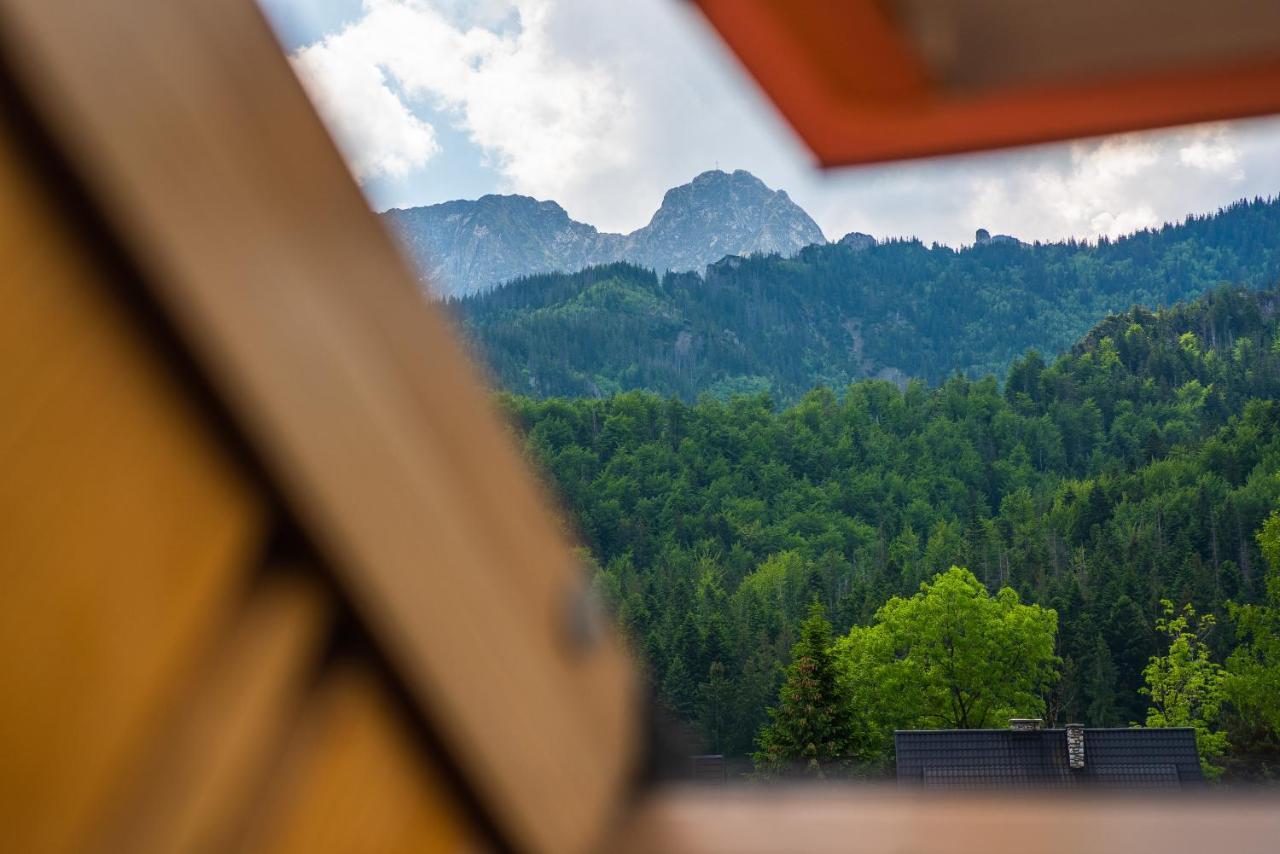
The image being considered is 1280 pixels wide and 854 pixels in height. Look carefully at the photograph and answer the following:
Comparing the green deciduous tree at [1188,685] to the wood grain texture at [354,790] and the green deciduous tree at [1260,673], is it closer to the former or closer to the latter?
the green deciduous tree at [1260,673]

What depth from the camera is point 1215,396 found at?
17.9 meters

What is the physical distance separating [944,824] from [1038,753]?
10.7 m

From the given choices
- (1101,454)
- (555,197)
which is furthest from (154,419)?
(555,197)

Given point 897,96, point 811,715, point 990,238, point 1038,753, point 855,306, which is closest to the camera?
point 897,96

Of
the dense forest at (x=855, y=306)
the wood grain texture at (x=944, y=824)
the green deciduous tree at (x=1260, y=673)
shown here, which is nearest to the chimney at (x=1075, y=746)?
the green deciduous tree at (x=1260, y=673)

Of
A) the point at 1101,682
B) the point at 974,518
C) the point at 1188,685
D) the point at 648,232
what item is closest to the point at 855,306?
the point at 974,518

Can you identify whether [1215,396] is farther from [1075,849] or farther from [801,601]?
[1075,849]

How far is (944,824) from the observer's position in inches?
6.1

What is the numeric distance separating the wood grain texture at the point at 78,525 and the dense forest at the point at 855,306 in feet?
64.8

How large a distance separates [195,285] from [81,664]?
0.13 feet

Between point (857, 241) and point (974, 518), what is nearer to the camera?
point (974, 518)

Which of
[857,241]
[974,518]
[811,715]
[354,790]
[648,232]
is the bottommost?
[354,790]

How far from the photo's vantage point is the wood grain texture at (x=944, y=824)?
149 millimetres

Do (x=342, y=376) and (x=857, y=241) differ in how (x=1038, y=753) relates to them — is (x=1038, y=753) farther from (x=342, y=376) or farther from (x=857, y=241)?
(x=857, y=241)
